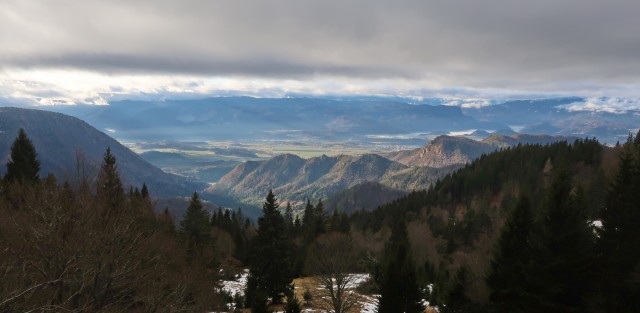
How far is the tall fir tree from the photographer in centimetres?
2381

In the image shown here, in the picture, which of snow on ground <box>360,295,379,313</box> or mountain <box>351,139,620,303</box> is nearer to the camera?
snow on ground <box>360,295,379,313</box>

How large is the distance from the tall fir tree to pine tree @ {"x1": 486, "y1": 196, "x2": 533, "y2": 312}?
4.32 meters

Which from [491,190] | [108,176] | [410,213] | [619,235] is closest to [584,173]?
[491,190]

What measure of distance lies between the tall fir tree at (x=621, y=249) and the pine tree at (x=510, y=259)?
4.32m

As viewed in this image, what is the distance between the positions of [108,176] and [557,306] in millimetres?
39535

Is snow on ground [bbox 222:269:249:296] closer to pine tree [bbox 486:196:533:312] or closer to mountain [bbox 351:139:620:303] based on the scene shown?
pine tree [bbox 486:196:533:312]

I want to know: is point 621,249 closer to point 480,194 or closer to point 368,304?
point 368,304

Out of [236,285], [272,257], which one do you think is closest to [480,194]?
[236,285]

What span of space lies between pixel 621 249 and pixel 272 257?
29.8 m

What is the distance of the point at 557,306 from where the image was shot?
24.5m

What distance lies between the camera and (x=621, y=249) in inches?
1000

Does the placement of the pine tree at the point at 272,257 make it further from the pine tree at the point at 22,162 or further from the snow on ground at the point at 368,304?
the pine tree at the point at 22,162

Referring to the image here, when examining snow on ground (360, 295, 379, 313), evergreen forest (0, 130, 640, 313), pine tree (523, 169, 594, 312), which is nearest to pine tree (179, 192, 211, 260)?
evergreen forest (0, 130, 640, 313)

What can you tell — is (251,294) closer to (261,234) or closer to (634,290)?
(261,234)
